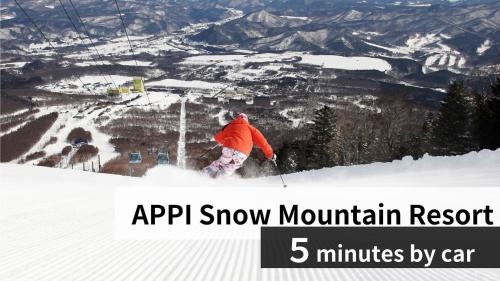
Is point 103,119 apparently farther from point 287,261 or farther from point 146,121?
point 287,261

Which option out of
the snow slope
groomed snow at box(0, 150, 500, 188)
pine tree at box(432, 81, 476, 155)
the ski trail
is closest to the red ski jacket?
groomed snow at box(0, 150, 500, 188)

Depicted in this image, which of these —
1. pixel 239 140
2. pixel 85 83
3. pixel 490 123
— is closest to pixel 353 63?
pixel 85 83

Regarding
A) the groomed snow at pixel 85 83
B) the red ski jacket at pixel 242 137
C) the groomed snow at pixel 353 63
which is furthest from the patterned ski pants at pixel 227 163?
the groomed snow at pixel 353 63

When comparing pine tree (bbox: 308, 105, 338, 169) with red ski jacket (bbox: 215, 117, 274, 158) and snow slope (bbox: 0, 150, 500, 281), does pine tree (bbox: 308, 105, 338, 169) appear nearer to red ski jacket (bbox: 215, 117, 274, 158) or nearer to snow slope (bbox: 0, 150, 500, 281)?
red ski jacket (bbox: 215, 117, 274, 158)

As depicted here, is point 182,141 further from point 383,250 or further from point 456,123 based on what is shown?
point 383,250

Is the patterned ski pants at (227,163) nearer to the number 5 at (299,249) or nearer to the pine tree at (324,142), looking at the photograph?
the number 5 at (299,249)

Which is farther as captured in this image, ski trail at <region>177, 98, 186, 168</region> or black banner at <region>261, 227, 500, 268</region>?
ski trail at <region>177, 98, 186, 168</region>

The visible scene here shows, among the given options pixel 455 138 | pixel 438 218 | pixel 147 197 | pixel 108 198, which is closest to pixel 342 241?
pixel 438 218
